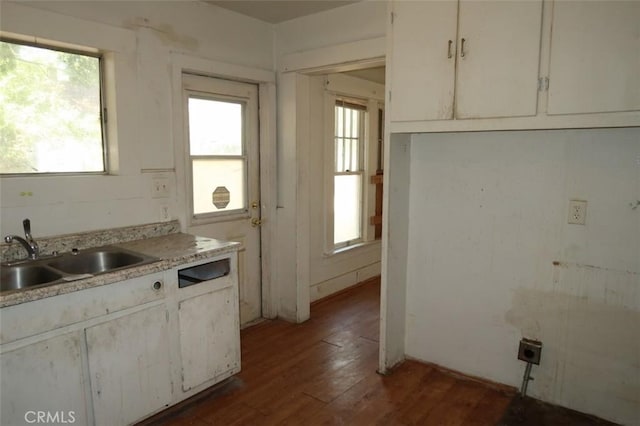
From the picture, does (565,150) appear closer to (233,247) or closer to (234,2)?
(233,247)

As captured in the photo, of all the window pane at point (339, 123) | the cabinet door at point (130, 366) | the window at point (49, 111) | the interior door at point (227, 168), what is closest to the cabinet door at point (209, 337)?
the cabinet door at point (130, 366)

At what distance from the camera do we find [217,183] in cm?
337

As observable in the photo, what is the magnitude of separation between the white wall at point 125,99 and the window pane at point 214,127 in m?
0.30

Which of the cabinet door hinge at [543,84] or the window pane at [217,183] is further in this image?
the window pane at [217,183]

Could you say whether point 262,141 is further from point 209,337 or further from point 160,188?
point 209,337

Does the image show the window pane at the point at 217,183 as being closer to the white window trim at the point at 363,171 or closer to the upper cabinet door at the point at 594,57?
the white window trim at the point at 363,171

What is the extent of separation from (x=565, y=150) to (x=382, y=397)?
5.90ft

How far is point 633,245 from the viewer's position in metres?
2.20

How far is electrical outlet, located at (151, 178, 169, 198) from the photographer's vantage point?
2.80m

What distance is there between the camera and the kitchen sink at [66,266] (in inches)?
82.4

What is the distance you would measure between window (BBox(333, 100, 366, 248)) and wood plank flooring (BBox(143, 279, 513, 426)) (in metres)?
1.52

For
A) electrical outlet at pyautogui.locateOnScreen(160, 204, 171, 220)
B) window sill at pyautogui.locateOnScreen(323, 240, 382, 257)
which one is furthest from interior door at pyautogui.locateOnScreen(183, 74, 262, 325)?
window sill at pyautogui.locateOnScreen(323, 240, 382, 257)

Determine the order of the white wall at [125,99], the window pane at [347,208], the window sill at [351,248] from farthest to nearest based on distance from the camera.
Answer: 1. the window pane at [347,208]
2. the window sill at [351,248]
3. the white wall at [125,99]

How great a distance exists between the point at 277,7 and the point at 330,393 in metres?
Answer: 2.74
